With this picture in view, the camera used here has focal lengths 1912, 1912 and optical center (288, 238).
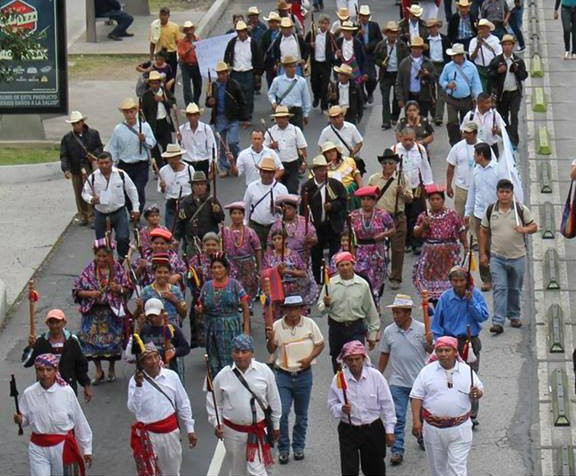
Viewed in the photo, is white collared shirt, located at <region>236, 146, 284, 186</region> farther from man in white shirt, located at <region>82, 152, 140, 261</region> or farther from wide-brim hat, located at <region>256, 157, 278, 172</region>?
man in white shirt, located at <region>82, 152, 140, 261</region>

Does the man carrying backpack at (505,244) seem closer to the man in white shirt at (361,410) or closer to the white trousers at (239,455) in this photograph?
the man in white shirt at (361,410)

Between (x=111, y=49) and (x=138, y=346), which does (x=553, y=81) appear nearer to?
(x=111, y=49)

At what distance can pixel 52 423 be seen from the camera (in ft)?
51.8

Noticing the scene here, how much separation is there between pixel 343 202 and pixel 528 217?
2.33 meters

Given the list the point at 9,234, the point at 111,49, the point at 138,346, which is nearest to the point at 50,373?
the point at 138,346

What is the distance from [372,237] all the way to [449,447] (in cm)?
462

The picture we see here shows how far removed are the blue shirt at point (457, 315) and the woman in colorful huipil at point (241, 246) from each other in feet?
10.3

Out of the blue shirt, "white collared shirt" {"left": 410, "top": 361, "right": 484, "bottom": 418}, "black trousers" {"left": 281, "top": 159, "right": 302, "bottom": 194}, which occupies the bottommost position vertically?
"black trousers" {"left": 281, "top": 159, "right": 302, "bottom": 194}

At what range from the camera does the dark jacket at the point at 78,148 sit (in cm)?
2395

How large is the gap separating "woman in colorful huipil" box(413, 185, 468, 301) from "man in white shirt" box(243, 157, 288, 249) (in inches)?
78.6

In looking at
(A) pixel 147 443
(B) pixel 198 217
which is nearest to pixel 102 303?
(B) pixel 198 217

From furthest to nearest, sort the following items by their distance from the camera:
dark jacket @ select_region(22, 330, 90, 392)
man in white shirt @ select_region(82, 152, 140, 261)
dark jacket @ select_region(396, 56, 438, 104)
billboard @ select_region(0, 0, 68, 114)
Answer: billboard @ select_region(0, 0, 68, 114) → dark jacket @ select_region(396, 56, 438, 104) → man in white shirt @ select_region(82, 152, 140, 261) → dark jacket @ select_region(22, 330, 90, 392)

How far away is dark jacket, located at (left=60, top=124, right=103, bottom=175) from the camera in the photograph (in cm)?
2395

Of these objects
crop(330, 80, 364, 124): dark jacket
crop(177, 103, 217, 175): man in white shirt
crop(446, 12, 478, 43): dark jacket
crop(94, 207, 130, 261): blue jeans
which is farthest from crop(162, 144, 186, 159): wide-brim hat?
crop(446, 12, 478, 43): dark jacket
